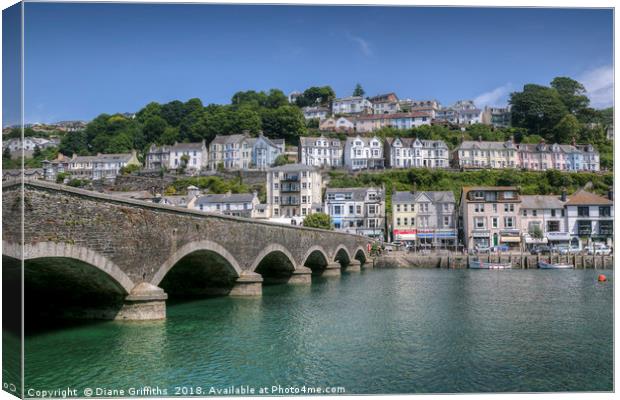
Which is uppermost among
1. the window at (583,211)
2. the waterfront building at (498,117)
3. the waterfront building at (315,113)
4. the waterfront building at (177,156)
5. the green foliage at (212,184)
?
the waterfront building at (315,113)

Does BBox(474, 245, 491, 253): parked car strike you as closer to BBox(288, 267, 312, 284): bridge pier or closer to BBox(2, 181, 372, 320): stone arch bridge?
BBox(288, 267, 312, 284): bridge pier

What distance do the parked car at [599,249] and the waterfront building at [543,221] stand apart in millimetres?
2679

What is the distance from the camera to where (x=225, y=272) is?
23.5m

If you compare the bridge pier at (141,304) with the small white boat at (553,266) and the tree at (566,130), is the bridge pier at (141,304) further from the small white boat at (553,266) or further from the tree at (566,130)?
the tree at (566,130)

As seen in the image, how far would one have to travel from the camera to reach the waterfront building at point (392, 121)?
112m

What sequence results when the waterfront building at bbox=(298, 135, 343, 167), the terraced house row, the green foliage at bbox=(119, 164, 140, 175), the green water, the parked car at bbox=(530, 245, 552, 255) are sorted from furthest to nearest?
the waterfront building at bbox=(298, 135, 343, 167), the green foliage at bbox=(119, 164, 140, 175), the terraced house row, the parked car at bbox=(530, 245, 552, 255), the green water

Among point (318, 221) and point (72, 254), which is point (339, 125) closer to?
point (318, 221)

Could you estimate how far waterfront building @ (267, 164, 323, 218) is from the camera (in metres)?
74.8

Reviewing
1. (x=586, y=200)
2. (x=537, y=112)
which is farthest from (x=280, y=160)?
(x=586, y=200)

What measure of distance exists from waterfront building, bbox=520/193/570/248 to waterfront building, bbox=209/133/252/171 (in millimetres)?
49766

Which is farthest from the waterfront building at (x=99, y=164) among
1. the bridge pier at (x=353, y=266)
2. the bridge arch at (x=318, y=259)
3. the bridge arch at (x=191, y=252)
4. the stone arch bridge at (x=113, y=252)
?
the bridge arch at (x=191, y=252)

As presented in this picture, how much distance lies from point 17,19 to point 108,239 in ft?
22.4

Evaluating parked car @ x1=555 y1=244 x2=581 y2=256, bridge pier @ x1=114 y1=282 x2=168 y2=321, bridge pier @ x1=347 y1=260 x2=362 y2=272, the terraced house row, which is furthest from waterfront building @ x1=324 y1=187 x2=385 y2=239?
bridge pier @ x1=114 y1=282 x2=168 y2=321

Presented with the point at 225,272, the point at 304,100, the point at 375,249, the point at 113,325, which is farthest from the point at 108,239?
the point at 304,100
